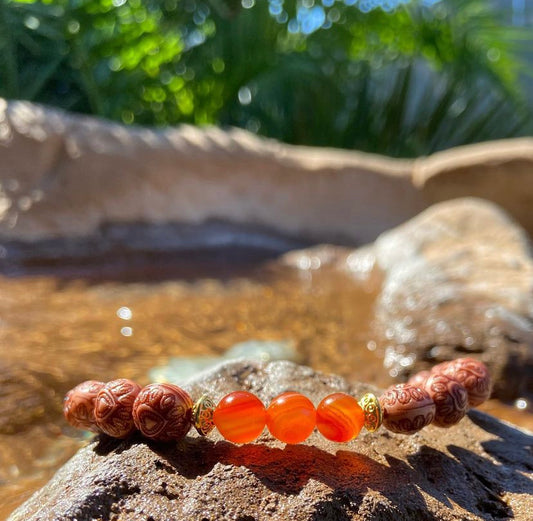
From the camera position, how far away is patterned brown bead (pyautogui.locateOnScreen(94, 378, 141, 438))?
0.96 meters

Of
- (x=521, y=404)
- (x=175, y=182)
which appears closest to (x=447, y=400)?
(x=521, y=404)

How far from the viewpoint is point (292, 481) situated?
0.91m

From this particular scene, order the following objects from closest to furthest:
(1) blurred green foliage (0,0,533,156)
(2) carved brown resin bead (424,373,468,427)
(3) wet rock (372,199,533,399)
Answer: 1. (2) carved brown resin bead (424,373,468,427)
2. (3) wet rock (372,199,533,399)
3. (1) blurred green foliage (0,0,533,156)

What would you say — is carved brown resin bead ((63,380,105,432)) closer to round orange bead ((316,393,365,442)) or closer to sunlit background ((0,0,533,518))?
sunlit background ((0,0,533,518))

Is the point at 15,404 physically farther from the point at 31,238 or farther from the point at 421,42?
the point at 421,42

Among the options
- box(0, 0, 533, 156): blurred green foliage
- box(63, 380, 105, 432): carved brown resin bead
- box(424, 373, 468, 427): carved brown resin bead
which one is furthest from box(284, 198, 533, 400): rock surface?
box(0, 0, 533, 156): blurred green foliage

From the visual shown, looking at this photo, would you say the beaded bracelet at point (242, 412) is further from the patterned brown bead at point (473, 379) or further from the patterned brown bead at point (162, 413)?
the patterned brown bead at point (473, 379)

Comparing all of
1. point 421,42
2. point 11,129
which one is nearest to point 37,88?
point 11,129

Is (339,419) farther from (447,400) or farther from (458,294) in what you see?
(458,294)

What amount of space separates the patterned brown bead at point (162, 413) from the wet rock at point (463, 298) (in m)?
1.11

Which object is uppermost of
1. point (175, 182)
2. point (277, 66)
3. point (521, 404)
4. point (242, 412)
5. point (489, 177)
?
point (277, 66)

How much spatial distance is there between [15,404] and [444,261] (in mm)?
1654

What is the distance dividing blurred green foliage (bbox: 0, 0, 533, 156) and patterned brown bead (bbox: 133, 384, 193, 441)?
3.62 meters

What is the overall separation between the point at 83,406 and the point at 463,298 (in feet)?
4.62
